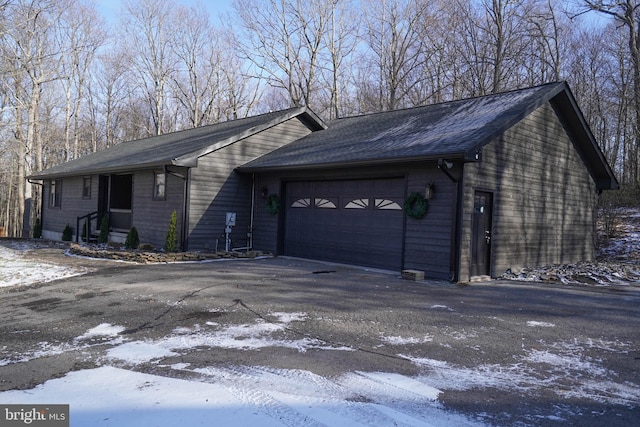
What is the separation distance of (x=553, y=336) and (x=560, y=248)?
28.0ft

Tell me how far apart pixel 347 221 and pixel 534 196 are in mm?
4848

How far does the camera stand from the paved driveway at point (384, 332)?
12.9ft

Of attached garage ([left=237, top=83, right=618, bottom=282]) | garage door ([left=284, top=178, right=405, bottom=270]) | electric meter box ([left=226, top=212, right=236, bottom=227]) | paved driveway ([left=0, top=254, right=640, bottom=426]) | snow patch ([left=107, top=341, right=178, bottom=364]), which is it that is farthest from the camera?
electric meter box ([left=226, top=212, right=236, bottom=227])

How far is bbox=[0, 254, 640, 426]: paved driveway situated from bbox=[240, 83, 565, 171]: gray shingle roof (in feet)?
9.50

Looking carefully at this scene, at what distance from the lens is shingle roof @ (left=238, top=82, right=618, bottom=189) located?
33.2 feet

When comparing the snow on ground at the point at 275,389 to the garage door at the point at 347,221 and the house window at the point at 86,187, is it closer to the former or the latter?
the garage door at the point at 347,221

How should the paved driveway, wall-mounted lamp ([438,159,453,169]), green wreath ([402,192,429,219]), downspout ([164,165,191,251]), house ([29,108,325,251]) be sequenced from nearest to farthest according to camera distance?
the paved driveway → wall-mounted lamp ([438,159,453,169]) → green wreath ([402,192,429,219]) → downspout ([164,165,191,251]) → house ([29,108,325,251])

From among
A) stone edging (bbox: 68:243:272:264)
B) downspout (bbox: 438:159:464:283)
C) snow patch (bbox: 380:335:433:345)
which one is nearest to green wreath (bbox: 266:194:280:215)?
stone edging (bbox: 68:243:272:264)

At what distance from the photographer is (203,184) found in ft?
45.8

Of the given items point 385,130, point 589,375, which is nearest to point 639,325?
point 589,375

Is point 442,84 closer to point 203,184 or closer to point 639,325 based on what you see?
point 203,184

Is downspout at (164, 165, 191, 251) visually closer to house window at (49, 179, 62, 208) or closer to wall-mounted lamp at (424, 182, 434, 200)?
wall-mounted lamp at (424, 182, 434, 200)

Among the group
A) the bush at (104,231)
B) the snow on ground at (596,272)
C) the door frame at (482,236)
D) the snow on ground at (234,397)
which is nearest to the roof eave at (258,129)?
the bush at (104,231)

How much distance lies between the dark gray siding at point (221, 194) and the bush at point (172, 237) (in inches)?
15.6
